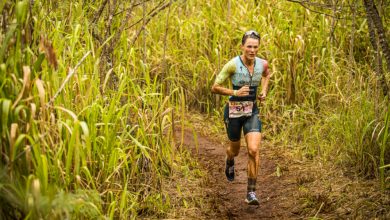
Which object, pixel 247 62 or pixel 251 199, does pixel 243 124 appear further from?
pixel 251 199

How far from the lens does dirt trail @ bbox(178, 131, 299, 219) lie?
5.97m

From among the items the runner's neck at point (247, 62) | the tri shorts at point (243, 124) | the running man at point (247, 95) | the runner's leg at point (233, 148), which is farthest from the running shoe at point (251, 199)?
the runner's neck at point (247, 62)

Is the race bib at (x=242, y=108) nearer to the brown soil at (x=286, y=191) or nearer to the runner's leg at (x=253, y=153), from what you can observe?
the runner's leg at (x=253, y=153)

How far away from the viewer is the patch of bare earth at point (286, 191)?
5575 millimetres

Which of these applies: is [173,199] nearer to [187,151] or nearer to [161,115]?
[161,115]

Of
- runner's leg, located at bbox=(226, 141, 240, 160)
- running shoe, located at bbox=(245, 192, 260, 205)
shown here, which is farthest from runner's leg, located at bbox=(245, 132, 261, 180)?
runner's leg, located at bbox=(226, 141, 240, 160)

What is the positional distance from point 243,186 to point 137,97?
1902 millimetres

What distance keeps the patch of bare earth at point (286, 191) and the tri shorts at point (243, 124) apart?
396 millimetres

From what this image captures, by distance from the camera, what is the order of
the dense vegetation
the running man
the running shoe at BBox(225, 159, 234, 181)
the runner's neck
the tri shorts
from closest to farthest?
the dense vegetation
the running man
the tri shorts
the runner's neck
the running shoe at BBox(225, 159, 234, 181)

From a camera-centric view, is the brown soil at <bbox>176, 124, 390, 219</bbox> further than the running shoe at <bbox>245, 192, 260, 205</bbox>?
No

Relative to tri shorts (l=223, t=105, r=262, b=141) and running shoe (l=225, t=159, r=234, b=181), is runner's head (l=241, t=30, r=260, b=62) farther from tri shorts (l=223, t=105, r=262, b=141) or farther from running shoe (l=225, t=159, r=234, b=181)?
running shoe (l=225, t=159, r=234, b=181)

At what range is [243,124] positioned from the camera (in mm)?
6301

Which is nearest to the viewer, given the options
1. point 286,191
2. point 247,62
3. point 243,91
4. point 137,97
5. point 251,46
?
point 137,97

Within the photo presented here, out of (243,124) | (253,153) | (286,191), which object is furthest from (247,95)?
(286,191)
